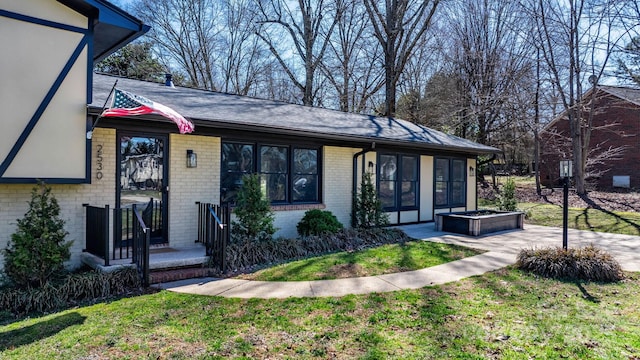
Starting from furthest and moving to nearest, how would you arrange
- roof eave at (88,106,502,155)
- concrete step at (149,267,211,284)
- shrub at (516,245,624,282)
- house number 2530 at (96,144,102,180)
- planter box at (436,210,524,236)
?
planter box at (436,210,524,236), roof eave at (88,106,502,155), house number 2530 at (96,144,102,180), shrub at (516,245,624,282), concrete step at (149,267,211,284)

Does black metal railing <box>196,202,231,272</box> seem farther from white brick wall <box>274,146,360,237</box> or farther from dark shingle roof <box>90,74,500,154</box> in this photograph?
white brick wall <box>274,146,360,237</box>

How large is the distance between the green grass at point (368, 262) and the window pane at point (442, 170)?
4599mm

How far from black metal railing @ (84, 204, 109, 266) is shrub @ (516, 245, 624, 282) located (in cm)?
673

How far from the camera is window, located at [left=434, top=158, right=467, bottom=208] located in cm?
1282

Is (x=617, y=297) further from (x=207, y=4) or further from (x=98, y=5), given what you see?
(x=207, y=4)

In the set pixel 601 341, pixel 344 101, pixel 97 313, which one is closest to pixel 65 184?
pixel 97 313

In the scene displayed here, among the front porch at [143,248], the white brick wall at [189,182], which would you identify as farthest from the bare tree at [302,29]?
the front porch at [143,248]

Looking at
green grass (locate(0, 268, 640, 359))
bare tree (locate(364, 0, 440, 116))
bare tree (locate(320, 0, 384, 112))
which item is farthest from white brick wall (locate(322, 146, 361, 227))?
bare tree (locate(320, 0, 384, 112))

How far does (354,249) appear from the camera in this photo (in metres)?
8.23

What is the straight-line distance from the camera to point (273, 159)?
896 centimetres

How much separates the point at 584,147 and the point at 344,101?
13007mm

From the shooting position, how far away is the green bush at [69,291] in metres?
4.79

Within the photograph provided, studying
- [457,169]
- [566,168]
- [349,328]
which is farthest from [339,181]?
[349,328]

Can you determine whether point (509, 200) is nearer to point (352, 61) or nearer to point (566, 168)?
point (566, 168)
